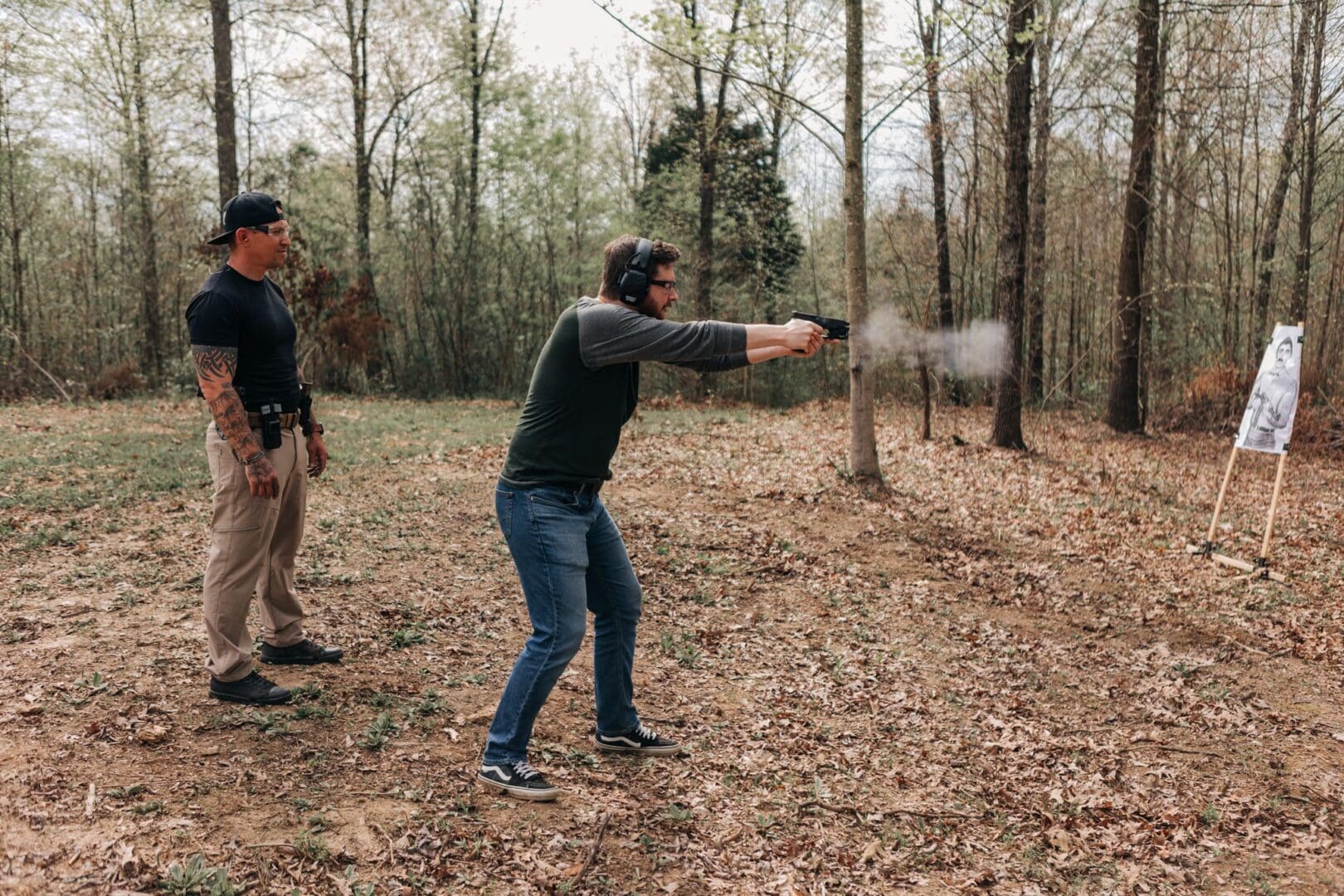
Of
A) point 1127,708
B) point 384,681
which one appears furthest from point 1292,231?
point 384,681

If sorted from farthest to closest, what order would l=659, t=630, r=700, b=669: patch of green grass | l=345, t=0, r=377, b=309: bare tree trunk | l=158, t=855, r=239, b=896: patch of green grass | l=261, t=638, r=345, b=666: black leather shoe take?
l=345, t=0, r=377, b=309: bare tree trunk < l=659, t=630, r=700, b=669: patch of green grass < l=261, t=638, r=345, b=666: black leather shoe < l=158, t=855, r=239, b=896: patch of green grass

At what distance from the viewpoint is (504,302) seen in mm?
25766

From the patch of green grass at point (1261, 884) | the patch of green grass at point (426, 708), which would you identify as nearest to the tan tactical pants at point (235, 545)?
the patch of green grass at point (426, 708)

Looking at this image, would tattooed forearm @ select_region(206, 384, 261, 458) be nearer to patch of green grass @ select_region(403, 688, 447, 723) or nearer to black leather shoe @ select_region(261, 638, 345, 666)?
black leather shoe @ select_region(261, 638, 345, 666)

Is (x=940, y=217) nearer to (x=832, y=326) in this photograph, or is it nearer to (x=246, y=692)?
(x=832, y=326)

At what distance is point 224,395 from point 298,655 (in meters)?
1.68

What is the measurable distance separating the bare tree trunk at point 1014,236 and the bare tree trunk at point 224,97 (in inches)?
624

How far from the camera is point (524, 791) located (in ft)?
12.6

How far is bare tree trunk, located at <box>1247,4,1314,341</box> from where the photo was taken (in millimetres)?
15676

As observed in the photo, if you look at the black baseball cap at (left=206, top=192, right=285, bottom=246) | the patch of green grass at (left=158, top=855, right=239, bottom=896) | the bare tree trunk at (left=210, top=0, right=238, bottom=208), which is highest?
the bare tree trunk at (left=210, top=0, right=238, bottom=208)

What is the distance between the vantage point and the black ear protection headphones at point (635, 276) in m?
3.68

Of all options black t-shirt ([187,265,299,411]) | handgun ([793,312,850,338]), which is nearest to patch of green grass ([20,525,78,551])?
A: black t-shirt ([187,265,299,411])

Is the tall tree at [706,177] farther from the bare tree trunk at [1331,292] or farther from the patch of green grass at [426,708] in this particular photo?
the patch of green grass at [426,708]

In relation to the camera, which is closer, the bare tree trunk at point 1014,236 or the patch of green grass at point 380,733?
the patch of green grass at point 380,733
